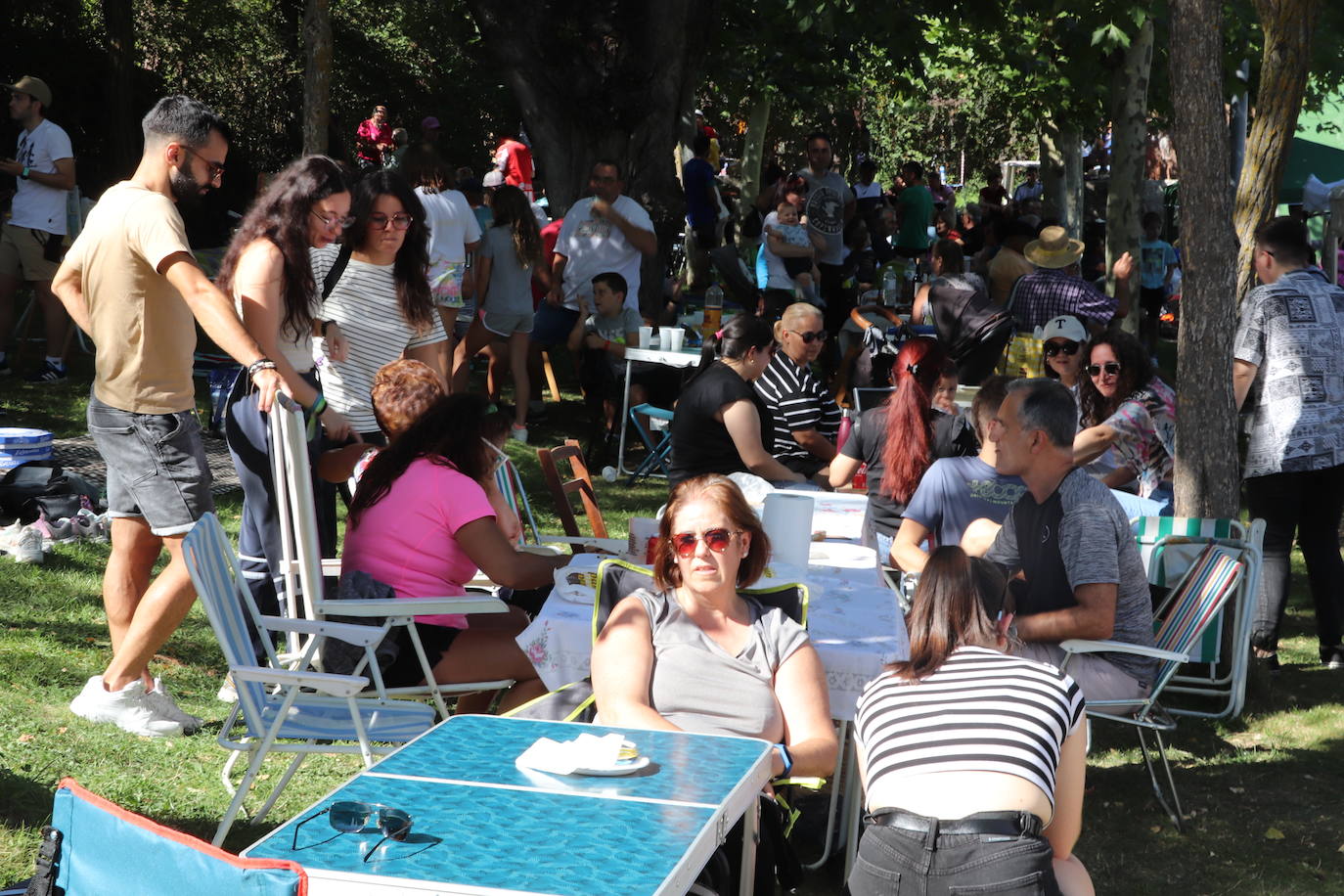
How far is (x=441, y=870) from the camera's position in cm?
219

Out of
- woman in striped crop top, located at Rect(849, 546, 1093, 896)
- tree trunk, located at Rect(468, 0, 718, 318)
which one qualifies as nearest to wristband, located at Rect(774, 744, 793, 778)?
woman in striped crop top, located at Rect(849, 546, 1093, 896)

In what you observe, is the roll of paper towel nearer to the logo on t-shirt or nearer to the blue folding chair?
the blue folding chair

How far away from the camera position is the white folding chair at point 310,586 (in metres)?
4.02

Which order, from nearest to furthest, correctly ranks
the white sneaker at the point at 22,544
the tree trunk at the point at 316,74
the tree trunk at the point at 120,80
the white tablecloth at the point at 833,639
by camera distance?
1. the white tablecloth at the point at 833,639
2. the white sneaker at the point at 22,544
3. the tree trunk at the point at 316,74
4. the tree trunk at the point at 120,80

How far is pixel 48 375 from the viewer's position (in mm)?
10219

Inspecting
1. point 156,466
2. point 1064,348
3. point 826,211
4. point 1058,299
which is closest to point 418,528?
point 156,466

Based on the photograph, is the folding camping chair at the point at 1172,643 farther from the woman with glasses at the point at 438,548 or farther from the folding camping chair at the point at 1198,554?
the woman with glasses at the point at 438,548

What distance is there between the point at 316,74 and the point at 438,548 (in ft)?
16.8

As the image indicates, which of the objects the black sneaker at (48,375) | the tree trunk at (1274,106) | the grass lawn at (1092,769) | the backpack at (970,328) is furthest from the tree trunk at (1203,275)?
the black sneaker at (48,375)

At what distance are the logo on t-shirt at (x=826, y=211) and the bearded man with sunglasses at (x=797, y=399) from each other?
19.2 feet

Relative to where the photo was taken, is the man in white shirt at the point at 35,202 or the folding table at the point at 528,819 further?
the man in white shirt at the point at 35,202

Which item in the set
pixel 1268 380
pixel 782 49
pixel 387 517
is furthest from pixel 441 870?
pixel 782 49

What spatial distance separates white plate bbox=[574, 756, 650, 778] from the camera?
267 centimetres

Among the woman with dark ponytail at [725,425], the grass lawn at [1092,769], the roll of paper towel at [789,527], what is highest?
the woman with dark ponytail at [725,425]
